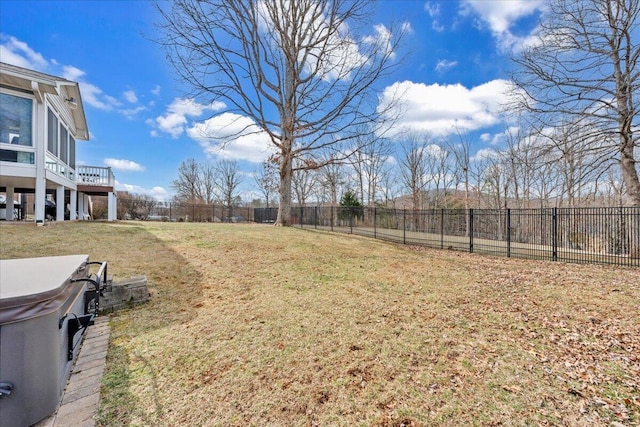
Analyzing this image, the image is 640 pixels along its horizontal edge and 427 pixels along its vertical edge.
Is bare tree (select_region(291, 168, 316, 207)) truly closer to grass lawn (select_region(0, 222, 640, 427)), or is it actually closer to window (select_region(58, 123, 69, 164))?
window (select_region(58, 123, 69, 164))

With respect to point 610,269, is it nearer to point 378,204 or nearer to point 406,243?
point 406,243

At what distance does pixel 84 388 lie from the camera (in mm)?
2256

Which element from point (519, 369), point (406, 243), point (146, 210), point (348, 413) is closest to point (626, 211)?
point (406, 243)

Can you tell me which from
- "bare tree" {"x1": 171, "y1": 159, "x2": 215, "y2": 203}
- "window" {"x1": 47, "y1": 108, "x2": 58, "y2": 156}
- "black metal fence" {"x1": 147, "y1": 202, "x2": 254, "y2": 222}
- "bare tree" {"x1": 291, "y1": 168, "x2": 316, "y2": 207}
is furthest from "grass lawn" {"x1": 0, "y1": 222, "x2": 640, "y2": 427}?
"bare tree" {"x1": 171, "y1": 159, "x2": 215, "y2": 203}

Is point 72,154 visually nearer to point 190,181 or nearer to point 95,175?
point 95,175

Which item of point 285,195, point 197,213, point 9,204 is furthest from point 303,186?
point 9,204

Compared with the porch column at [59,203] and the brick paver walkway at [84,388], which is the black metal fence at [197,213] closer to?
the porch column at [59,203]

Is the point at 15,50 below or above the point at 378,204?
above

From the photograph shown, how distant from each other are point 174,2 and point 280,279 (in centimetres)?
1223

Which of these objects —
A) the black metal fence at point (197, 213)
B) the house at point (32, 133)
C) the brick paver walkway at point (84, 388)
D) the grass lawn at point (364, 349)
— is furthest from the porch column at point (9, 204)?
the brick paver walkway at point (84, 388)

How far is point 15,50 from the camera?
31.4 feet

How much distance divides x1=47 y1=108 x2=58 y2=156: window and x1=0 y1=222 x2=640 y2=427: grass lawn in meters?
6.91

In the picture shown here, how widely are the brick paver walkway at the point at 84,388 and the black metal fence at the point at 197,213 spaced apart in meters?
20.8

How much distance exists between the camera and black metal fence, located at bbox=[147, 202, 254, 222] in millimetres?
21625
